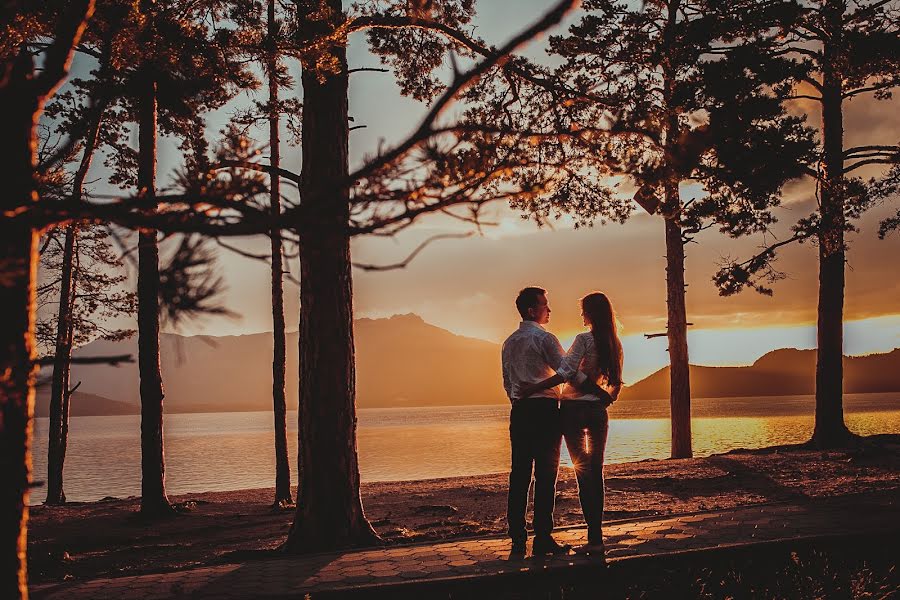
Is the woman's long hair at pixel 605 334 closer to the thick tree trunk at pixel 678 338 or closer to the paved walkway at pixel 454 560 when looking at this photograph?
the paved walkway at pixel 454 560

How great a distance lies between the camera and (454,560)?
5.85 metres

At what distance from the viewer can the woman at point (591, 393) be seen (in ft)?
19.5

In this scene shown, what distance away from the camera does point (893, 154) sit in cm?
1633

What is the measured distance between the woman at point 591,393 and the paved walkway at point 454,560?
0.64 meters

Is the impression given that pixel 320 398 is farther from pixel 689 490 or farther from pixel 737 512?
pixel 689 490

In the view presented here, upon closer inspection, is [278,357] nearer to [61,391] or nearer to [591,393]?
[61,391]

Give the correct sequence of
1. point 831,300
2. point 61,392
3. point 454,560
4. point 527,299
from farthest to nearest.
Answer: point 61,392
point 831,300
point 527,299
point 454,560

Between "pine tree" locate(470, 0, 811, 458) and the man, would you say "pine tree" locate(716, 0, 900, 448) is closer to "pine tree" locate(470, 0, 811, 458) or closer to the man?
"pine tree" locate(470, 0, 811, 458)

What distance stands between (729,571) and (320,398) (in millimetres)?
4177

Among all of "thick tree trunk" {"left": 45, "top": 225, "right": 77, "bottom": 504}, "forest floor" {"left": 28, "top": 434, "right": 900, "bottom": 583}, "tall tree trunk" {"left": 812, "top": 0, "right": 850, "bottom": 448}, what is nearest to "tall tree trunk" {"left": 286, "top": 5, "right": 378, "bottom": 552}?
"forest floor" {"left": 28, "top": 434, "right": 900, "bottom": 583}

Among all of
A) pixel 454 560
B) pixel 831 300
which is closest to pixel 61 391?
pixel 454 560

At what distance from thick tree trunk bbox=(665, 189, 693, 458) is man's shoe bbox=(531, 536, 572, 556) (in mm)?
12693

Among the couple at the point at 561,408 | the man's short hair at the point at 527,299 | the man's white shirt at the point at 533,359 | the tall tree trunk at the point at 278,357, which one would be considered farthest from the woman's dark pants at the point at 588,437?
the tall tree trunk at the point at 278,357

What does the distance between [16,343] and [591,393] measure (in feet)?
14.0
